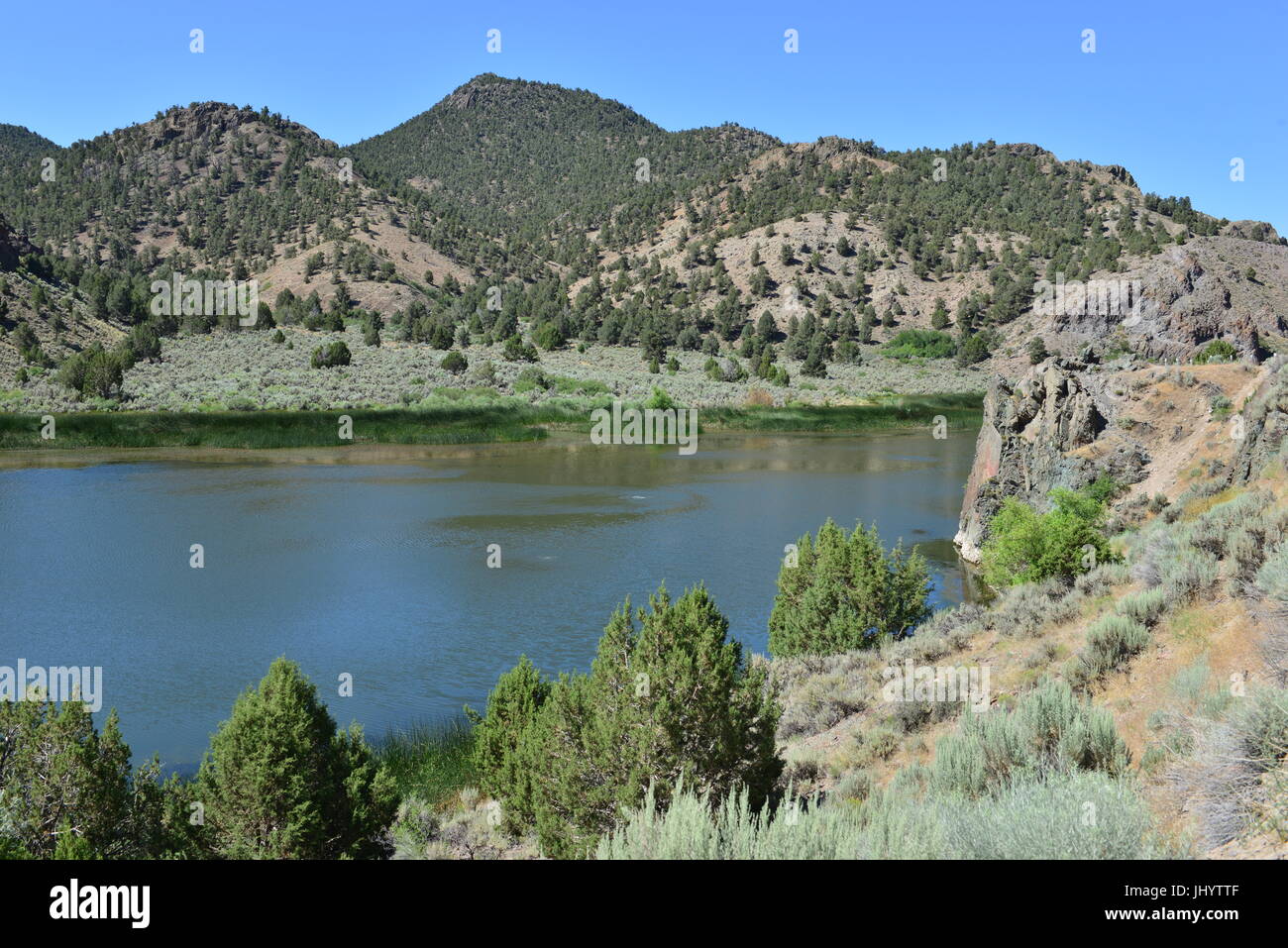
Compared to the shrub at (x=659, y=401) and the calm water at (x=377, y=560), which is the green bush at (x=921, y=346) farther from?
the calm water at (x=377, y=560)

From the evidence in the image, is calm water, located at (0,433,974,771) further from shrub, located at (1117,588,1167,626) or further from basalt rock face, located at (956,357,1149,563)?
shrub, located at (1117,588,1167,626)

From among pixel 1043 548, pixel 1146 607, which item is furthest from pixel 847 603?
pixel 1146 607

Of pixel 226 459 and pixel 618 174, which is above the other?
pixel 618 174

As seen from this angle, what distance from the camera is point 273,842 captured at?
24.1 feet

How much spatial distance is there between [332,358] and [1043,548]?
2451 inches

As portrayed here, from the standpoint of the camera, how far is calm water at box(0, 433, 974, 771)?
16297 mm

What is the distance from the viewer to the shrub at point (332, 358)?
69.9 m

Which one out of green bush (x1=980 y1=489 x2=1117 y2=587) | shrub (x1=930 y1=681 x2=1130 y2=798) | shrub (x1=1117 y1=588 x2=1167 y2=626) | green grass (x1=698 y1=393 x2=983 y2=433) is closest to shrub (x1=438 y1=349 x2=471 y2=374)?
green grass (x1=698 y1=393 x2=983 y2=433)

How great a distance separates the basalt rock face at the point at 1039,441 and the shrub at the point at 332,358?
2170 inches

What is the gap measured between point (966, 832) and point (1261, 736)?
2.20 metres
